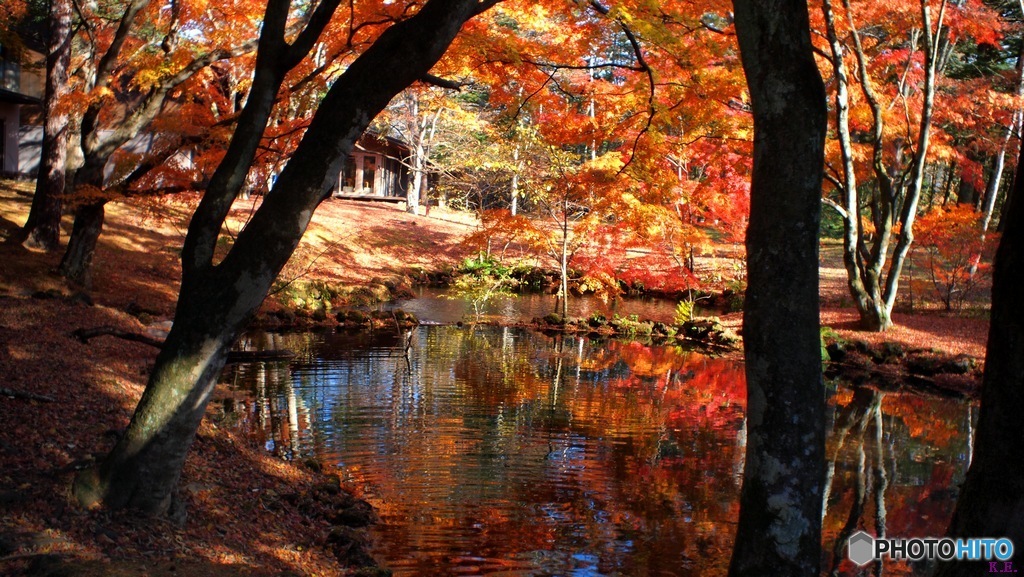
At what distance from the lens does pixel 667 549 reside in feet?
21.7

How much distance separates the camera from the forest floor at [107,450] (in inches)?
174

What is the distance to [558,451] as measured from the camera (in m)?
9.20

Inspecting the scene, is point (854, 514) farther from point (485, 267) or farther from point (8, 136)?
point (8, 136)

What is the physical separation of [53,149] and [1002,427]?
53.7 feet

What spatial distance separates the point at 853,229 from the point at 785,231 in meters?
13.9

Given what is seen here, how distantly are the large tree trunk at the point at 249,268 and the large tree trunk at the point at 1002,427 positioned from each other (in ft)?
10.7

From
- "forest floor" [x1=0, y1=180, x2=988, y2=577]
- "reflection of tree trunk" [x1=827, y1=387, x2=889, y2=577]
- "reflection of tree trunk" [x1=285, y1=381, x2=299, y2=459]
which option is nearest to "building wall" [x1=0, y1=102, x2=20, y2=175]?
"forest floor" [x1=0, y1=180, x2=988, y2=577]

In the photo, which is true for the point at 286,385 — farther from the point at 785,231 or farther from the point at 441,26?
the point at 785,231

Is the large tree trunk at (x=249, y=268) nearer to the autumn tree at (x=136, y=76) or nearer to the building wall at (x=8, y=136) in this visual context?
the autumn tree at (x=136, y=76)

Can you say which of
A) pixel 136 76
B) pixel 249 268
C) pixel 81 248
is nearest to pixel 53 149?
pixel 81 248

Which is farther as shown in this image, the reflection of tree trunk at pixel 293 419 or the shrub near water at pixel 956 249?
the shrub near water at pixel 956 249

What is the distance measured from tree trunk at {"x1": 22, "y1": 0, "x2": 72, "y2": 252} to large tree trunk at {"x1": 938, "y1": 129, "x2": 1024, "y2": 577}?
1600cm

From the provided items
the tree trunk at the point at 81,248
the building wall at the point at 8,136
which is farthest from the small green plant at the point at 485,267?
the building wall at the point at 8,136

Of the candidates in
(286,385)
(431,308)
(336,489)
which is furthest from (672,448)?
(431,308)
